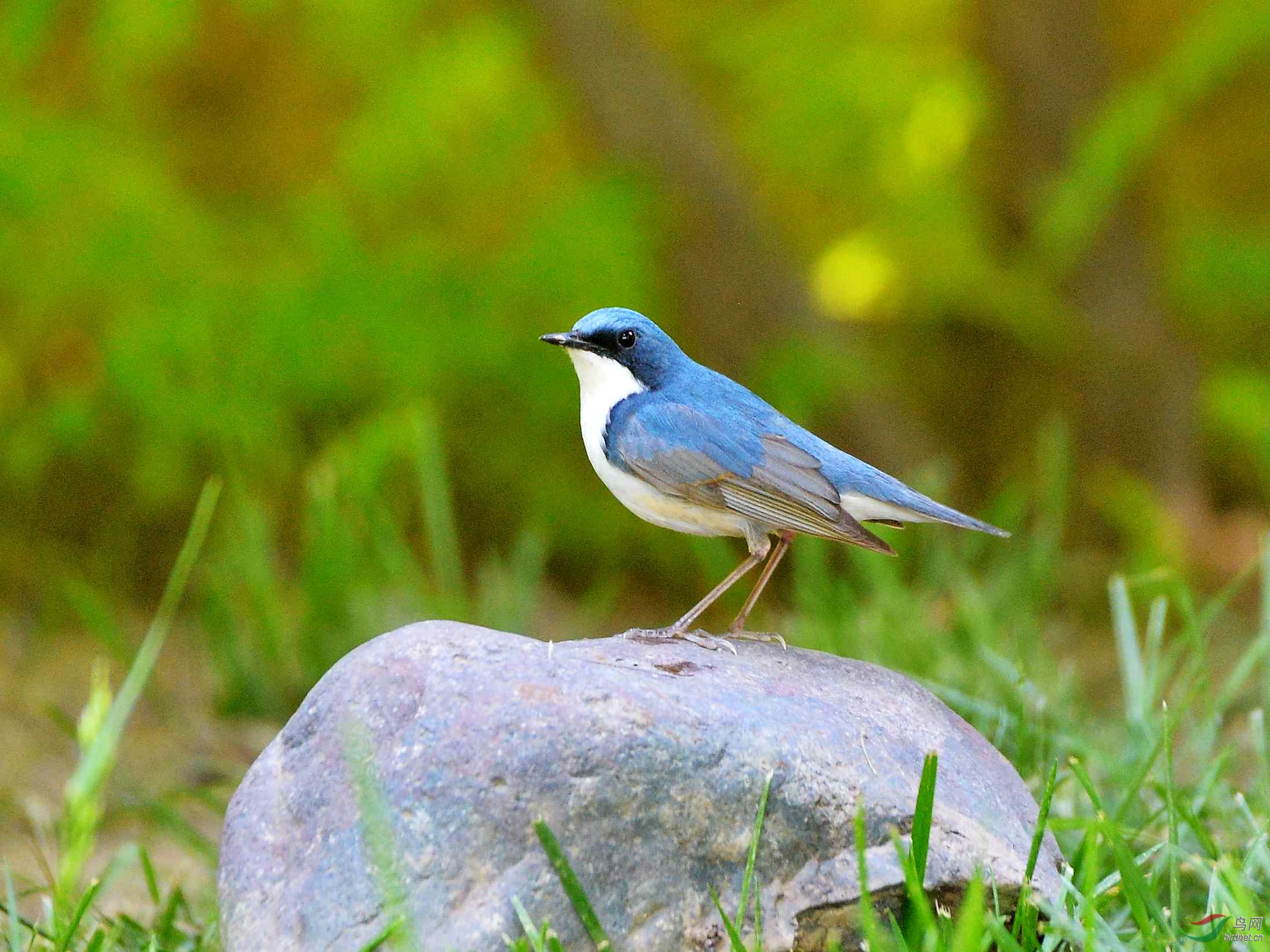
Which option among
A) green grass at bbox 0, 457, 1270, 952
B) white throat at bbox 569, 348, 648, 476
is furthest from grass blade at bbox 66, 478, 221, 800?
white throat at bbox 569, 348, 648, 476

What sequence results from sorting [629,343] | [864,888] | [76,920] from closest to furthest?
[864,888]
[76,920]
[629,343]

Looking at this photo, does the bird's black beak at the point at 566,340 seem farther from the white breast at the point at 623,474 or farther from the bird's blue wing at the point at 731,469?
the bird's blue wing at the point at 731,469

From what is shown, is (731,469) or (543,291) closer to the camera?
(731,469)

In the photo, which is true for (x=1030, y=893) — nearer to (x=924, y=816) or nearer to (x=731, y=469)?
(x=924, y=816)

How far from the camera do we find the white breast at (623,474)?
3119mm

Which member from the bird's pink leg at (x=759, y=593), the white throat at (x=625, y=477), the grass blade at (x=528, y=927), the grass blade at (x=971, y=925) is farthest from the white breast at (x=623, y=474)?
the grass blade at (x=971, y=925)

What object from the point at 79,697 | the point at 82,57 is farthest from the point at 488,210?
the point at 79,697

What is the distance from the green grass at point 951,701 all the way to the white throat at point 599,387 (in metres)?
0.99

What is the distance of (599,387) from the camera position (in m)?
3.30

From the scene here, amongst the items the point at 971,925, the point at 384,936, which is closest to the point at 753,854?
the point at 971,925

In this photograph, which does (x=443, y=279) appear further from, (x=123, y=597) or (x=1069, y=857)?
(x=1069, y=857)

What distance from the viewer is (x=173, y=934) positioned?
3248 millimetres

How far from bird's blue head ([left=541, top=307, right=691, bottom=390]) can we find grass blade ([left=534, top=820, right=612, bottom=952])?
121 cm

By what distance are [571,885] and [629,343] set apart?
1.33 metres
